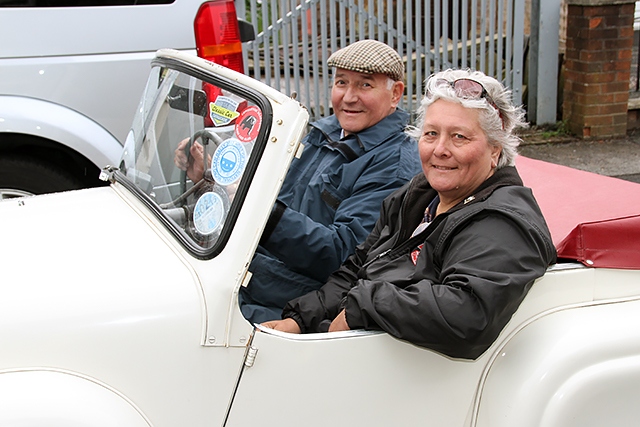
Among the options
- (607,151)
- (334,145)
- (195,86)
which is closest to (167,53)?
(195,86)

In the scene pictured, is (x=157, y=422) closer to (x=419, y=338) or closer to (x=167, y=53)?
(x=419, y=338)

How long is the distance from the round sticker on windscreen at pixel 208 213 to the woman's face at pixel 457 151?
0.62 meters

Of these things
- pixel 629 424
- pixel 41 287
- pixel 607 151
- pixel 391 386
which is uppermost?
pixel 41 287

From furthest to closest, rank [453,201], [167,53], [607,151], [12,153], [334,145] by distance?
1. [607,151]
2. [12,153]
3. [334,145]
4. [167,53]
5. [453,201]

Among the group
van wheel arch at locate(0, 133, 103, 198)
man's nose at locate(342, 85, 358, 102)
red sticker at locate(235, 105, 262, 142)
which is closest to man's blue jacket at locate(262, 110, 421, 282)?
man's nose at locate(342, 85, 358, 102)

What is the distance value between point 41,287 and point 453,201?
45.0 inches

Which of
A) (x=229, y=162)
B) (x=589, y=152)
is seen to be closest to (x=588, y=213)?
(x=229, y=162)

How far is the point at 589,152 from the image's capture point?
6527 millimetres

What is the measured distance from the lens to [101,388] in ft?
5.86

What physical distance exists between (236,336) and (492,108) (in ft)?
3.12

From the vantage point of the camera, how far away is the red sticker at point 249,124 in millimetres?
1974

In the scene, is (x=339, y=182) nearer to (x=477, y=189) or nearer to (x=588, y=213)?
(x=477, y=189)

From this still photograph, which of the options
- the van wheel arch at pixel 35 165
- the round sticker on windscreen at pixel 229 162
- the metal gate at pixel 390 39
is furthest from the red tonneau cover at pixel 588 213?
the metal gate at pixel 390 39

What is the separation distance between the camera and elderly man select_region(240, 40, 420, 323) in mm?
2410
